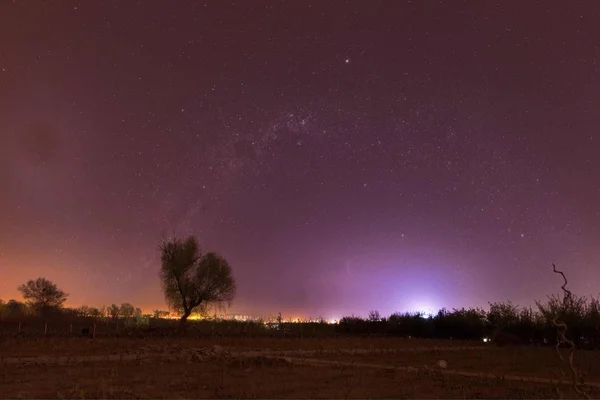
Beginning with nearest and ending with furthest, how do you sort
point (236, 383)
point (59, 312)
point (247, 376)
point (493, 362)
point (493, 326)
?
point (236, 383) < point (247, 376) < point (493, 362) < point (493, 326) < point (59, 312)

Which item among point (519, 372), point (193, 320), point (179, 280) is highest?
point (179, 280)

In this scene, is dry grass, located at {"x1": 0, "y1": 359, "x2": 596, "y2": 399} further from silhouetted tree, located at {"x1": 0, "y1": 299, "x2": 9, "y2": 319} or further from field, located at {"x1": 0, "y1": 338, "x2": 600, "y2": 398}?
silhouetted tree, located at {"x1": 0, "y1": 299, "x2": 9, "y2": 319}

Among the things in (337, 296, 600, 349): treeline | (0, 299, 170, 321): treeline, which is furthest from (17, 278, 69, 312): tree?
(337, 296, 600, 349): treeline

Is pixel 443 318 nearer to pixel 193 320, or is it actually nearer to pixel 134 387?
pixel 193 320

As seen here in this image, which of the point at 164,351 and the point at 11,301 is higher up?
the point at 11,301

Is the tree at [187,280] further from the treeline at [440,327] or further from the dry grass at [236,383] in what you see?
the dry grass at [236,383]

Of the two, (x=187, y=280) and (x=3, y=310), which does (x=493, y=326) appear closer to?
(x=187, y=280)

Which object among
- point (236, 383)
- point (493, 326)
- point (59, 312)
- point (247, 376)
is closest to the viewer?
point (236, 383)

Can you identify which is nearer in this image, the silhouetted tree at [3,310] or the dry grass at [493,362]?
the dry grass at [493,362]

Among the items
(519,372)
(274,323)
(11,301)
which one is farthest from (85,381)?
(11,301)

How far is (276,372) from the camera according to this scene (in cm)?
2139

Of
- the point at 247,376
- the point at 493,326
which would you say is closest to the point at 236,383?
the point at 247,376

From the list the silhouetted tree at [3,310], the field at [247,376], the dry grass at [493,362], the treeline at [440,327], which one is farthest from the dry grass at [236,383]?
the silhouetted tree at [3,310]

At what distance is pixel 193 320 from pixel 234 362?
4582cm
